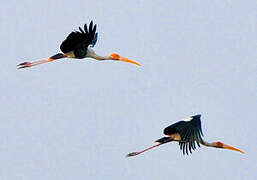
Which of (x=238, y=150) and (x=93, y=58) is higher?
(x=93, y=58)

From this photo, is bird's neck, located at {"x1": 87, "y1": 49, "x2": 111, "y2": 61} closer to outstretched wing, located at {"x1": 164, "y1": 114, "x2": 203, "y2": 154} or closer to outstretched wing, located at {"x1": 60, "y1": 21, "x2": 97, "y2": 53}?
outstretched wing, located at {"x1": 60, "y1": 21, "x2": 97, "y2": 53}

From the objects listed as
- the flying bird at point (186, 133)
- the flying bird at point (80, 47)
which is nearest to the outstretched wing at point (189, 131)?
the flying bird at point (186, 133)

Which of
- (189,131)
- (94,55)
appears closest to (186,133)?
(189,131)

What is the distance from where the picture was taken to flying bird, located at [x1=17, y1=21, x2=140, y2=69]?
114ft

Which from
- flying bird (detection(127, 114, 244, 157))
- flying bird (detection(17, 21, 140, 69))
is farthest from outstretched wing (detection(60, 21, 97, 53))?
flying bird (detection(127, 114, 244, 157))

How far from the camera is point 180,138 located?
36.7 metres

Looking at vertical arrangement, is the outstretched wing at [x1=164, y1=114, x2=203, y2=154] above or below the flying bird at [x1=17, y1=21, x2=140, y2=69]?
below

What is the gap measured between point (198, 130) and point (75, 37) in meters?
4.60

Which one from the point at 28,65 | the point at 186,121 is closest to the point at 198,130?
the point at 186,121

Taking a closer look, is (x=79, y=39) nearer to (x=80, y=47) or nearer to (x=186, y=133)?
(x=80, y=47)

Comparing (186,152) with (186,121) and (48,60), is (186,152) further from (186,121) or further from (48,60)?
(48,60)

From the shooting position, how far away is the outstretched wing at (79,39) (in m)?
34.5

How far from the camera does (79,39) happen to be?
35.2 metres

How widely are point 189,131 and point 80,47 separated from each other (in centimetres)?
410
